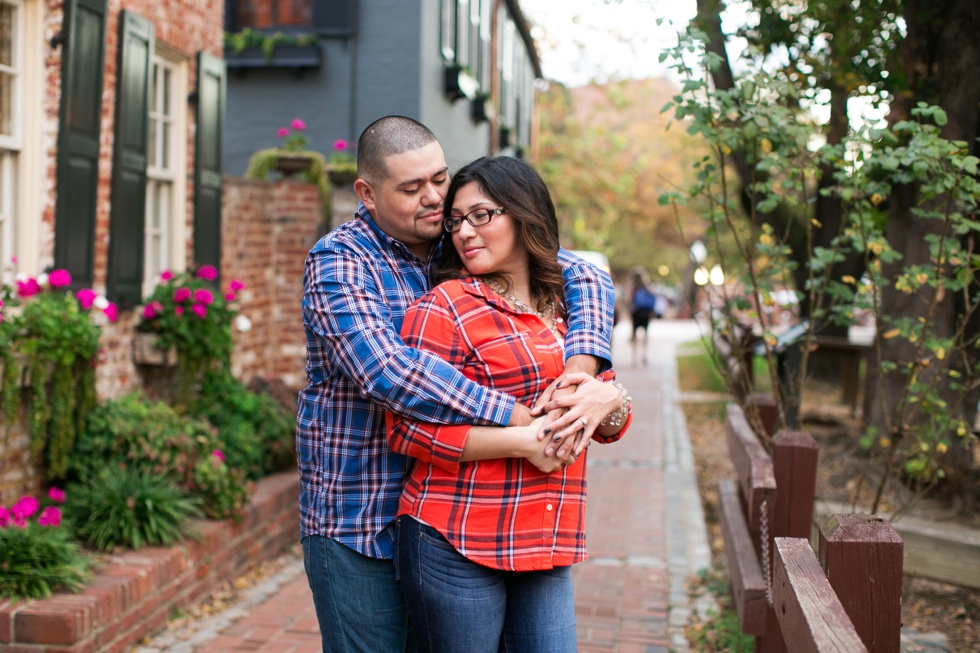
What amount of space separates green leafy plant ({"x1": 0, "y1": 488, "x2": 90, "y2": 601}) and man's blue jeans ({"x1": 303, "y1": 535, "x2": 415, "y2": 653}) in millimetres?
2315

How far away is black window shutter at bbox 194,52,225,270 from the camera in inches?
284

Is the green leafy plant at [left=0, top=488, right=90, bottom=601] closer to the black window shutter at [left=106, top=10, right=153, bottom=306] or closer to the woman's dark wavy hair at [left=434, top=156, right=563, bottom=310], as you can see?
the black window shutter at [left=106, top=10, right=153, bottom=306]

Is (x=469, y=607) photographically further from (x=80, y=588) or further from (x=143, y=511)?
(x=143, y=511)

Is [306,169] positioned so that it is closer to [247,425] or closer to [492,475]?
[247,425]

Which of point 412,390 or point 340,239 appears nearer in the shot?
point 412,390

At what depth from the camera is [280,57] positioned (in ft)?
37.3

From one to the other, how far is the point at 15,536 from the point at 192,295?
241 cm

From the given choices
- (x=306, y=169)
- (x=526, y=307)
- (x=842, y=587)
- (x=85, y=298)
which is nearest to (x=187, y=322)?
(x=85, y=298)

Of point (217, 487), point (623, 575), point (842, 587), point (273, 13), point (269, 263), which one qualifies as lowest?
point (623, 575)

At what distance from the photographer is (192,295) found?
6484 mm

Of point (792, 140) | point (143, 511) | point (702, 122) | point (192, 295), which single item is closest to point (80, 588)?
point (143, 511)

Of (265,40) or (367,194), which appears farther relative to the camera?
(265,40)

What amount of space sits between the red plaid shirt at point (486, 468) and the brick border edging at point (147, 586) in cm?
244

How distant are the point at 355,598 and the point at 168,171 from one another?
5.21 m
